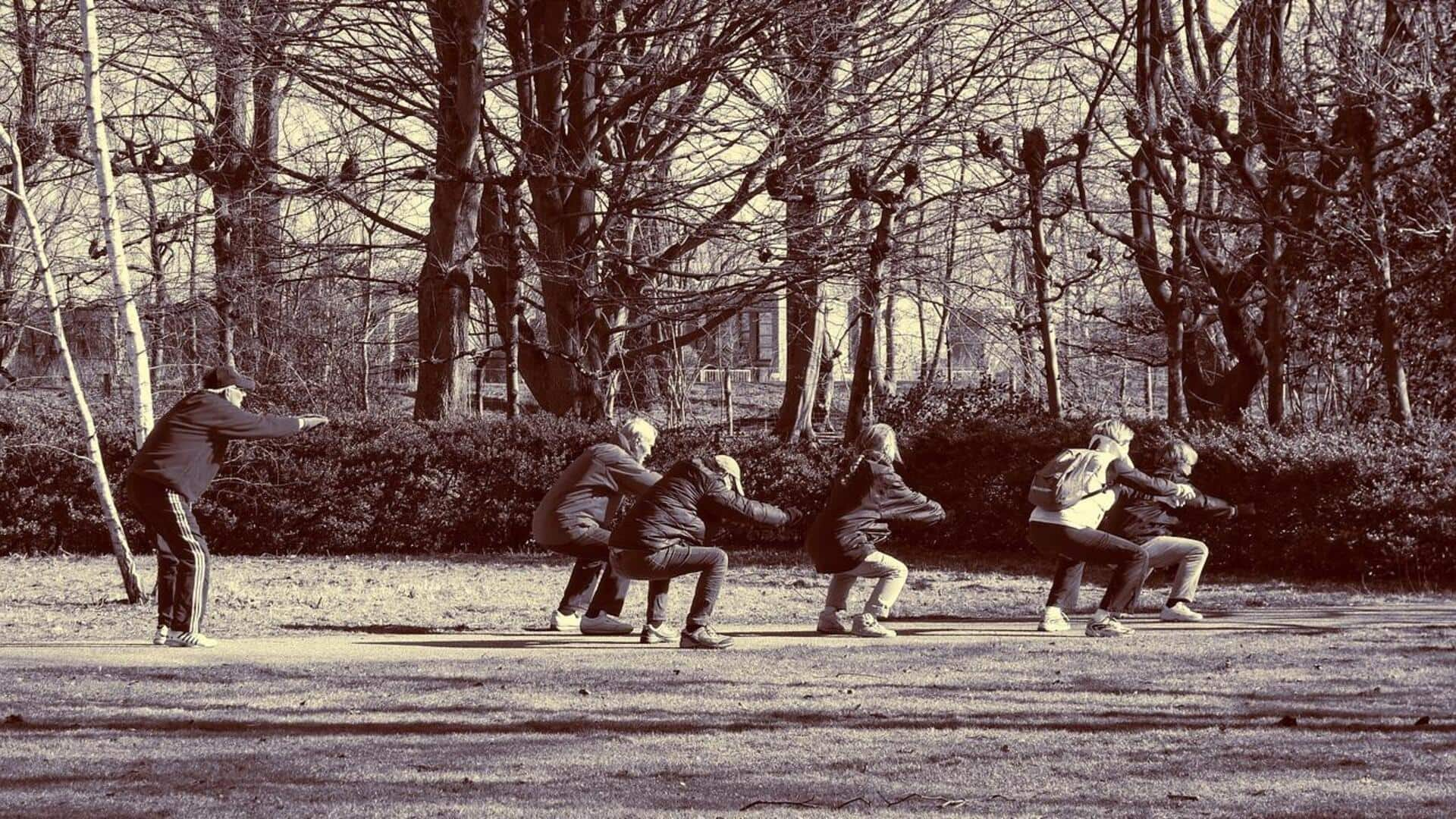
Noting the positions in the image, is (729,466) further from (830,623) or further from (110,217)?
(110,217)

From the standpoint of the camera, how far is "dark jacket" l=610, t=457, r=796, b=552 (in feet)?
30.2

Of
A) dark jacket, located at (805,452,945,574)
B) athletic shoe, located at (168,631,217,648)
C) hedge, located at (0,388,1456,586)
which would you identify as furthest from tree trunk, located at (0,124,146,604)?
dark jacket, located at (805,452,945,574)

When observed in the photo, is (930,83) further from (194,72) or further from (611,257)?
(194,72)

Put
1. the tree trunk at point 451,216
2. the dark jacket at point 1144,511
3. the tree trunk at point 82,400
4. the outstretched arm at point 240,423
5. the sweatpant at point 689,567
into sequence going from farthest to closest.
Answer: the tree trunk at point 451,216 → the tree trunk at point 82,400 → the dark jacket at point 1144,511 → the outstretched arm at point 240,423 → the sweatpant at point 689,567

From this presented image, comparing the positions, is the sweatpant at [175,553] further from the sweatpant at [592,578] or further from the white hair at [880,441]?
the white hair at [880,441]

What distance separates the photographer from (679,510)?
927 cm

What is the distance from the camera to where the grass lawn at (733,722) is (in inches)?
220

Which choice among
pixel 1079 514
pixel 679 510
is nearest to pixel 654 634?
pixel 679 510

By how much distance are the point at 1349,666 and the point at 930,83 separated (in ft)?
35.4

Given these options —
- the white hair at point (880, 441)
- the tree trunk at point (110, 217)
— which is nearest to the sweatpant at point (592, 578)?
the white hair at point (880, 441)

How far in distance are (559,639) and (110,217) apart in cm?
479

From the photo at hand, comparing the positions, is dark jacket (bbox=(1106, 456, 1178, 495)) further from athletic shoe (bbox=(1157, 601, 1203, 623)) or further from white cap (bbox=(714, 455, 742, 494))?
white cap (bbox=(714, 455, 742, 494))

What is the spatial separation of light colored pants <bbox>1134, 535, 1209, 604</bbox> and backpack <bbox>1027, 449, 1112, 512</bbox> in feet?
2.15

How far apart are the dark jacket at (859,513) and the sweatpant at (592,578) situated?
1267mm
